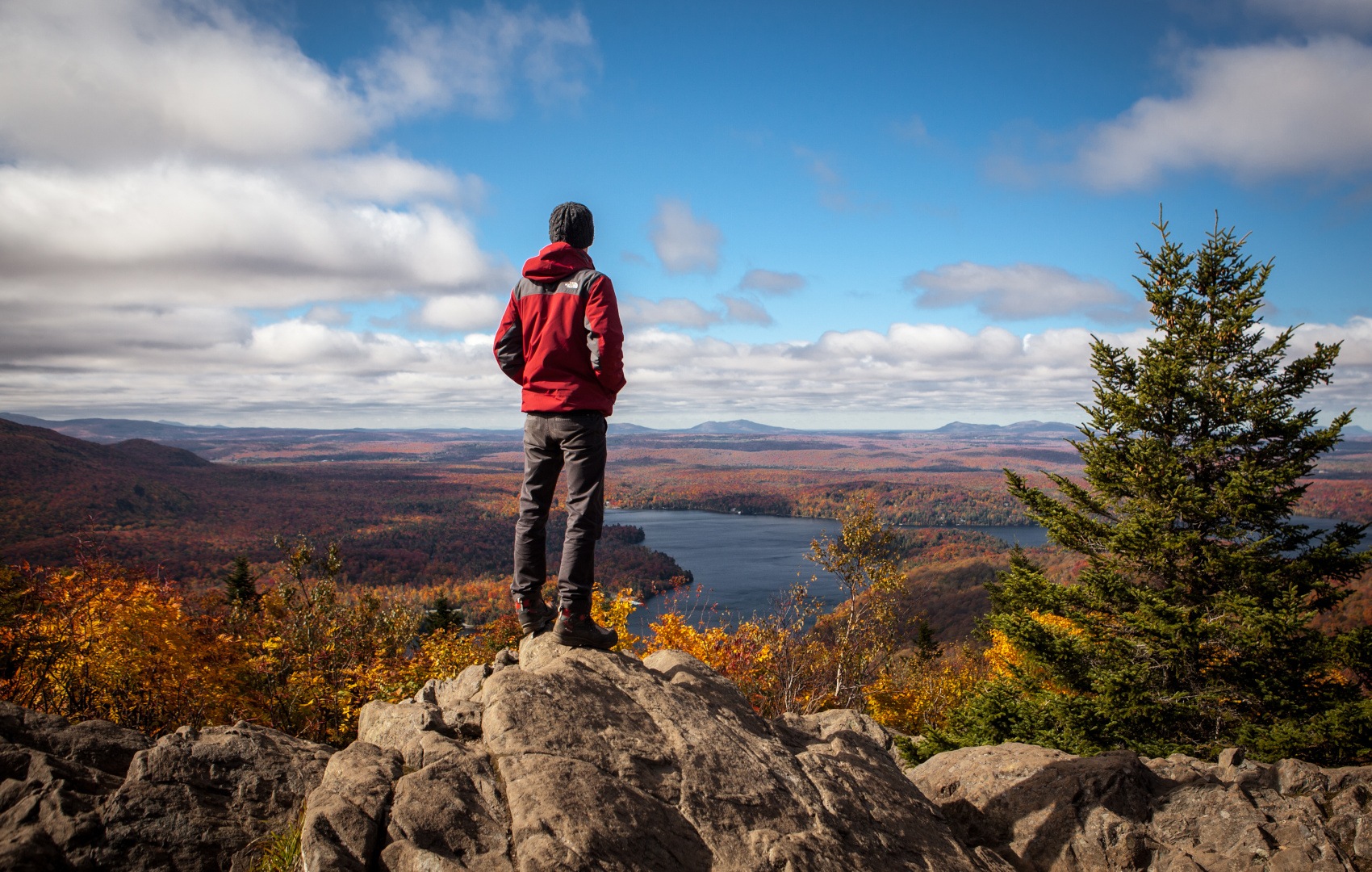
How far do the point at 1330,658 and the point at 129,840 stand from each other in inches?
723

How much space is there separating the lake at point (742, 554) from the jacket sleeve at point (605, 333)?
40062mm

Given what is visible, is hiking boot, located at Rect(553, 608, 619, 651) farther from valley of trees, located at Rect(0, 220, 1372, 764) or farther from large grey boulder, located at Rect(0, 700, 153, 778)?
valley of trees, located at Rect(0, 220, 1372, 764)

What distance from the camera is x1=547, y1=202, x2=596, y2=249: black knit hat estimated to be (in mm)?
5934

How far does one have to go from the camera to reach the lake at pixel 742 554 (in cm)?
8086

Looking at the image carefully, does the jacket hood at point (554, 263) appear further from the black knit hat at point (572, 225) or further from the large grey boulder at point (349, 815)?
the large grey boulder at point (349, 815)

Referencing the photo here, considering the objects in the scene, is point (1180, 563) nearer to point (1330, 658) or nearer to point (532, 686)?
point (1330, 658)

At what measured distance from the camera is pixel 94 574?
1586 centimetres

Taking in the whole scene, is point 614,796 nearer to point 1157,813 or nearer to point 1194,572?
point 1157,813

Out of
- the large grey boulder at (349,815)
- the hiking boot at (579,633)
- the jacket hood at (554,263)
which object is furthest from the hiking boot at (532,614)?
the jacket hood at (554,263)

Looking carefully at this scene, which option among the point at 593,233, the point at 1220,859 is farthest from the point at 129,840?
the point at 1220,859

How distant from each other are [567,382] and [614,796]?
3.32 meters

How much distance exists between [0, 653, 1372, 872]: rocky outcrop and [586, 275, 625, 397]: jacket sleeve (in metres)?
2.66

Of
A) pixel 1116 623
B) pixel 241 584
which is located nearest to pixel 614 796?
pixel 1116 623

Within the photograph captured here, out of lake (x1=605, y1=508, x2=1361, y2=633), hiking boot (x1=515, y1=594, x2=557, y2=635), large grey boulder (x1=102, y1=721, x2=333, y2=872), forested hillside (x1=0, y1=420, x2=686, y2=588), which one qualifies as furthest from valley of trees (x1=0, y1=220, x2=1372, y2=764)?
forested hillside (x1=0, y1=420, x2=686, y2=588)
